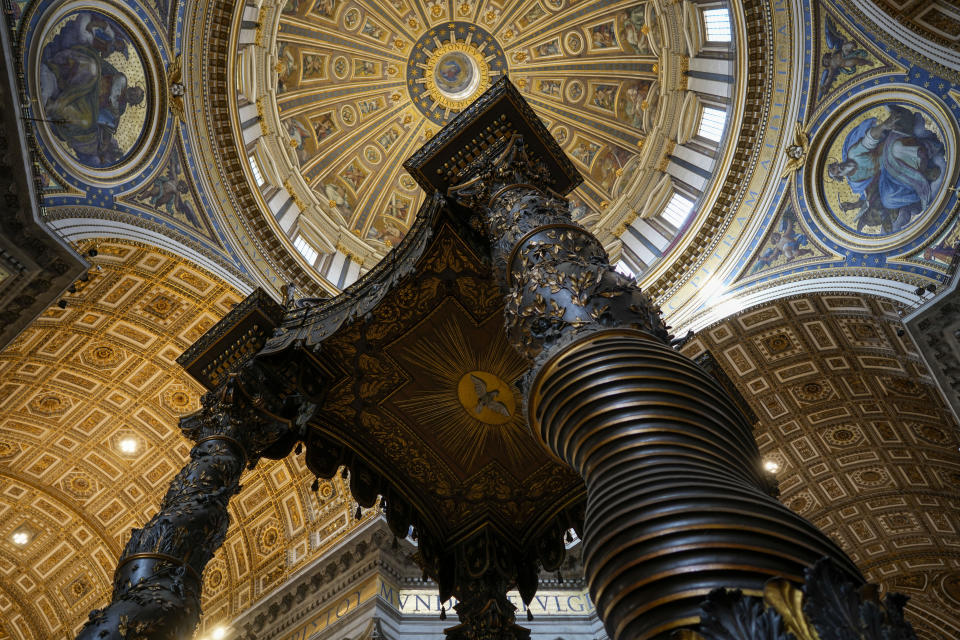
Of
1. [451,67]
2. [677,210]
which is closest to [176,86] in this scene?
[677,210]

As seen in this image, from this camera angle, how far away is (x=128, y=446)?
45.8 ft

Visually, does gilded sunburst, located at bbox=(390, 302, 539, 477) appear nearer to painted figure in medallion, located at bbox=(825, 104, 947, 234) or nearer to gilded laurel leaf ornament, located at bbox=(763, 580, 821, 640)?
gilded laurel leaf ornament, located at bbox=(763, 580, 821, 640)

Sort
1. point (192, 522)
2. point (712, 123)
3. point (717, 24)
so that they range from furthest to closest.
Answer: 1. point (712, 123)
2. point (717, 24)
3. point (192, 522)

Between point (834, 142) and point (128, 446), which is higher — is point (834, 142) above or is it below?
above

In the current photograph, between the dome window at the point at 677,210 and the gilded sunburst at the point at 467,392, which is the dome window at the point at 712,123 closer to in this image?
the dome window at the point at 677,210

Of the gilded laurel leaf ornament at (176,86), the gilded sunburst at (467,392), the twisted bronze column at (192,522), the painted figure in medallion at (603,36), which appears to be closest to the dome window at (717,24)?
the painted figure in medallion at (603,36)

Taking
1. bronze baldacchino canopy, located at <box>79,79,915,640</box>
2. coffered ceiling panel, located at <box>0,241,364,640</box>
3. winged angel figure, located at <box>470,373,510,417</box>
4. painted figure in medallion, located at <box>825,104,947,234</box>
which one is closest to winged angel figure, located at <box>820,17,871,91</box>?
painted figure in medallion, located at <box>825,104,947,234</box>

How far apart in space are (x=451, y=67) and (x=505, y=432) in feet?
61.3

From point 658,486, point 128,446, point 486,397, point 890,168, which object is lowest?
point 658,486

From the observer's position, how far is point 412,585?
12375 millimetres

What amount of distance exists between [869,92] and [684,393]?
35.2 ft

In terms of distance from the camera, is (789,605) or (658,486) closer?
(789,605)

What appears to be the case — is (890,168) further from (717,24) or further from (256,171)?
(256,171)

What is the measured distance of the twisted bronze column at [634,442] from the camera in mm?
2430
